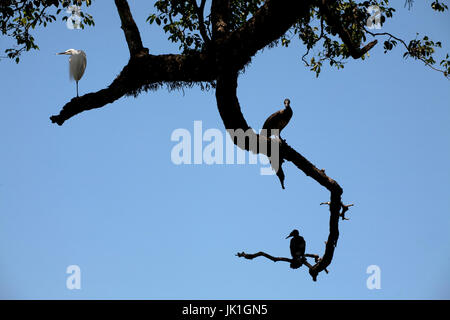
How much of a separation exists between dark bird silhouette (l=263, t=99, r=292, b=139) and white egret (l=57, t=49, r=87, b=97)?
4.23 meters

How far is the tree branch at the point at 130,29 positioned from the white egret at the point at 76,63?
3.04m

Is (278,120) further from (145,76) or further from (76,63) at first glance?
(76,63)

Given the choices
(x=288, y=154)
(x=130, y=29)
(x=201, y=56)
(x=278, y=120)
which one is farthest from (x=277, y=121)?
(x=130, y=29)

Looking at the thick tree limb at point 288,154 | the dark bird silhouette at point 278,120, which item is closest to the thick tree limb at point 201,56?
the thick tree limb at point 288,154

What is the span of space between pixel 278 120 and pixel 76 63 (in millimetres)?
4637

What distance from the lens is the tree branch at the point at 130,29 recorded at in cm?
609

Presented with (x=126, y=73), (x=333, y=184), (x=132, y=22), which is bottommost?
(x=333, y=184)

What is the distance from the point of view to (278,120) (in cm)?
656

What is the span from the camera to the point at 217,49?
18.1 feet

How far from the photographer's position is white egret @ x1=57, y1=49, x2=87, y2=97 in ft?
29.8
